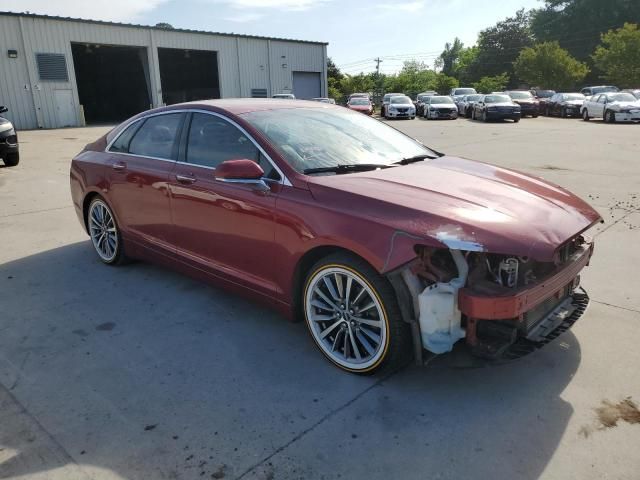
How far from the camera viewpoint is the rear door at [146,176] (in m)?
4.33

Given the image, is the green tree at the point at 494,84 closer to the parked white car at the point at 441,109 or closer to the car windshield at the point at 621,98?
the parked white car at the point at 441,109

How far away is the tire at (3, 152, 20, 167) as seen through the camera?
40.5 ft

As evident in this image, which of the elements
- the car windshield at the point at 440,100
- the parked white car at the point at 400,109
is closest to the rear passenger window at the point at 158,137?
the parked white car at the point at 400,109

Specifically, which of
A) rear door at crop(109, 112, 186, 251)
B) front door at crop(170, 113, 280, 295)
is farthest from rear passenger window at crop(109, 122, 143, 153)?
front door at crop(170, 113, 280, 295)

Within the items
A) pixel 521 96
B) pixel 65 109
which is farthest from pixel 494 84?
pixel 65 109

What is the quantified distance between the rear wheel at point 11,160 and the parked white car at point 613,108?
81.6 ft

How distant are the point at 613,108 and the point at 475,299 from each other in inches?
1041

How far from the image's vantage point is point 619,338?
139 inches

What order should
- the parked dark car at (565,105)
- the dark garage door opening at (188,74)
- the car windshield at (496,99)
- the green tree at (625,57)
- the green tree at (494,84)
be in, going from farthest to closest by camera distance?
1. the green tree at (494,84)
2. the green tree at (625,57)
3. the dark garage door opening at (188,74)
4. the parked dark car at (565,105)
5. the car windshield at (496,99)

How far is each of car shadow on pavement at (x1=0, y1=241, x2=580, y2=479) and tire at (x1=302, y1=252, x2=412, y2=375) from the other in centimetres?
14

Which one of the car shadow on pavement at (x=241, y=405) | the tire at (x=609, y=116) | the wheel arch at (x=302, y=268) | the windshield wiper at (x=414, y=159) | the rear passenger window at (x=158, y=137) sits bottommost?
the car shadow on pavement at (x=241, y=405)

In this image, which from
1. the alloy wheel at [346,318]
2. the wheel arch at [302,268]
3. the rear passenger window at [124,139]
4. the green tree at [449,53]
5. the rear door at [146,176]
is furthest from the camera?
the green tree at [449,53]

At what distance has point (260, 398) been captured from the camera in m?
3.00

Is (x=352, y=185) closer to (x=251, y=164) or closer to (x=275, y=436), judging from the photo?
(x=251, y=164)
